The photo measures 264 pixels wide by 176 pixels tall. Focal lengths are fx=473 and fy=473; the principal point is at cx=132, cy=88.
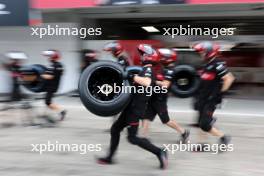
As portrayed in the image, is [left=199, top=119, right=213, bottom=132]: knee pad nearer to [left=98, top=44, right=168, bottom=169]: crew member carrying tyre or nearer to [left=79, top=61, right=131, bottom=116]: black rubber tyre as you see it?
[left=98, top=44, right=168, bottom=169]: crew member carrying tyre

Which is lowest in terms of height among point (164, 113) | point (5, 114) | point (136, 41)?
point (5, 114)

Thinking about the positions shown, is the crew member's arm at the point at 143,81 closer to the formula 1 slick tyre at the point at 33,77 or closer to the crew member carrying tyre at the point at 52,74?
the crew member carrying tyre at the point at 52,74

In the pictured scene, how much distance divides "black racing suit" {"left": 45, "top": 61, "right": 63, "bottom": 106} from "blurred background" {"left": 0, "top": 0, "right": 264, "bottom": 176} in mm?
552

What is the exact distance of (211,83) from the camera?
6875mm

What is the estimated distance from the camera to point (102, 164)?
628 centimetres

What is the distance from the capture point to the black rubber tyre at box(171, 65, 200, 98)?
11953mm

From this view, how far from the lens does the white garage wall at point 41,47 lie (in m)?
12.9

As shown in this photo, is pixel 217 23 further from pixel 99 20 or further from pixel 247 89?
pixel 99 20

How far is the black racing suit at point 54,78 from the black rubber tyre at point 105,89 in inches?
106

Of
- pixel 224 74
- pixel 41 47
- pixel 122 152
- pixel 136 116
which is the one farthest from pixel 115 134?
pixel 41 47

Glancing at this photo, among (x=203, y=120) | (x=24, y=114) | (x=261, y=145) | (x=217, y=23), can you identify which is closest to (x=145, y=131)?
(x=203, y=120)

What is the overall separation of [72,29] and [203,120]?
6.80 m

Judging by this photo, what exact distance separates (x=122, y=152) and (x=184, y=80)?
5585mm

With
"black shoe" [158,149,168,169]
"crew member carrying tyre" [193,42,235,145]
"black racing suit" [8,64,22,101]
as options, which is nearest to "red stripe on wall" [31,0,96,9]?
"black racing suit" [8,64,22,101]
